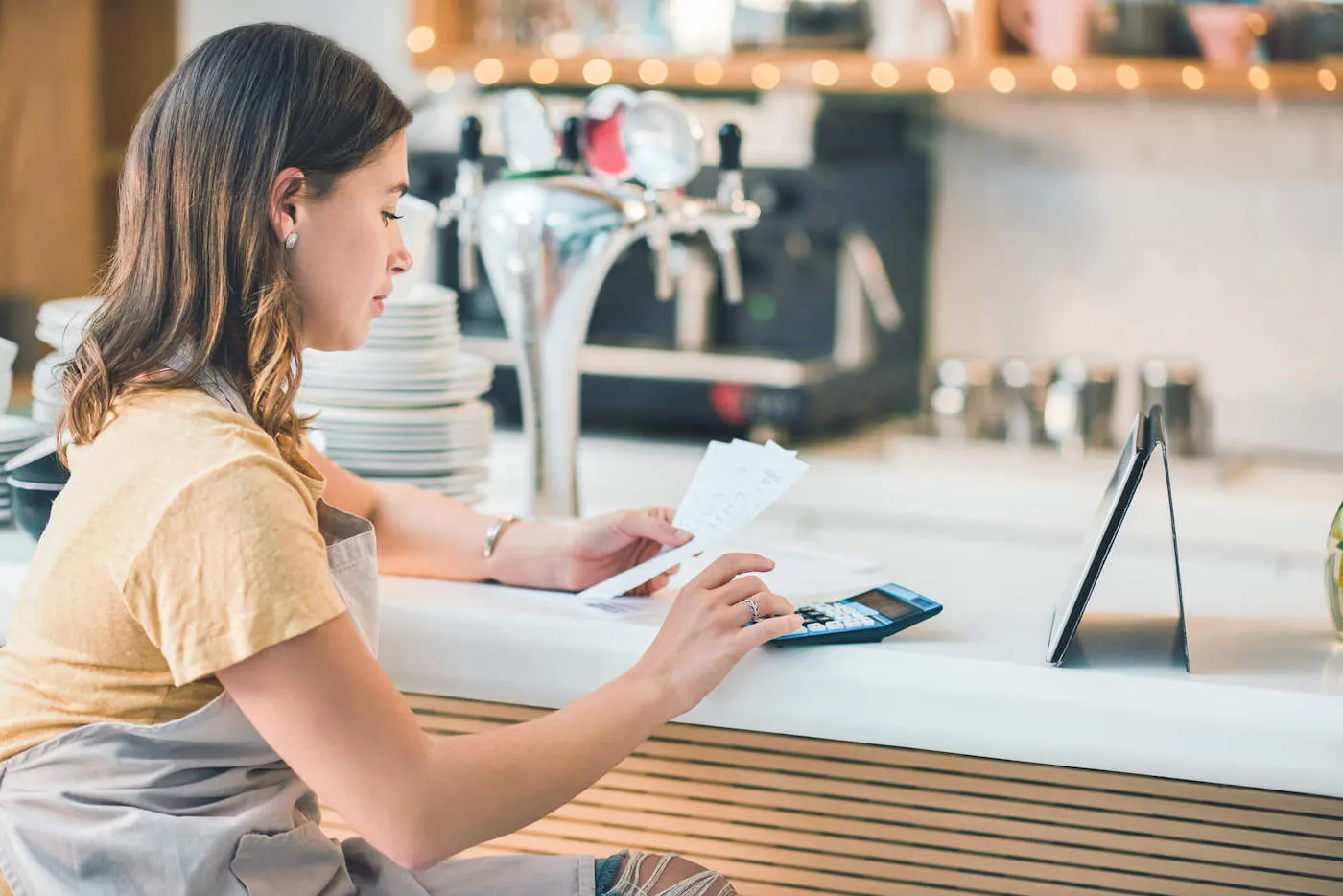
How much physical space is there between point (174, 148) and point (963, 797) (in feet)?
2.80

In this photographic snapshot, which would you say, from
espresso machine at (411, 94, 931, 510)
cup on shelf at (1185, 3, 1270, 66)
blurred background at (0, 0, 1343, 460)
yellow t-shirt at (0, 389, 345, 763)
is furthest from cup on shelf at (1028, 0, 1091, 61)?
yellow t-shirt at (0, 389, 345, 763)

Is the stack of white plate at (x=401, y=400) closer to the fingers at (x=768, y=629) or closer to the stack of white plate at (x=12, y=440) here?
the stack of white plate at (x=12, y=440)

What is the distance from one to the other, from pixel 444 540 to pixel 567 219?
40 centimetres

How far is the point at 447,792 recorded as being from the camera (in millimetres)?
1072

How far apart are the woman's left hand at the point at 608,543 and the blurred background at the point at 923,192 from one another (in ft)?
4.61

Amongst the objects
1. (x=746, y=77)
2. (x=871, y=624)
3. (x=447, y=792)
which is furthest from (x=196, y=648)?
(x=746, y=77)

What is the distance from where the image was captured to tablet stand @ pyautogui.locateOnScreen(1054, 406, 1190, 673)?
1189 mm

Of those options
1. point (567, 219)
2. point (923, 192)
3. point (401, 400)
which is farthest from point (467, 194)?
point (923, 192)

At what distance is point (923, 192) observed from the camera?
340 centimetres

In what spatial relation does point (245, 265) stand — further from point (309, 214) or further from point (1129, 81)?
point (1129, 81)

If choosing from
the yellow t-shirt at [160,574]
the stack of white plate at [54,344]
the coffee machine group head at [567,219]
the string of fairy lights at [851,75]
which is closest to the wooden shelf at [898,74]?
the string of fairy lights at [851,75]

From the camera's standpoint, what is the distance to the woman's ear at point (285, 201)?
1.12 meters

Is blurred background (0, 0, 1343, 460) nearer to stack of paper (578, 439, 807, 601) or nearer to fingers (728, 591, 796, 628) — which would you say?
stack of paper (578, 439, 807, 601)

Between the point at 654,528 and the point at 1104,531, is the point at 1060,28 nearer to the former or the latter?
the point at 654,528
